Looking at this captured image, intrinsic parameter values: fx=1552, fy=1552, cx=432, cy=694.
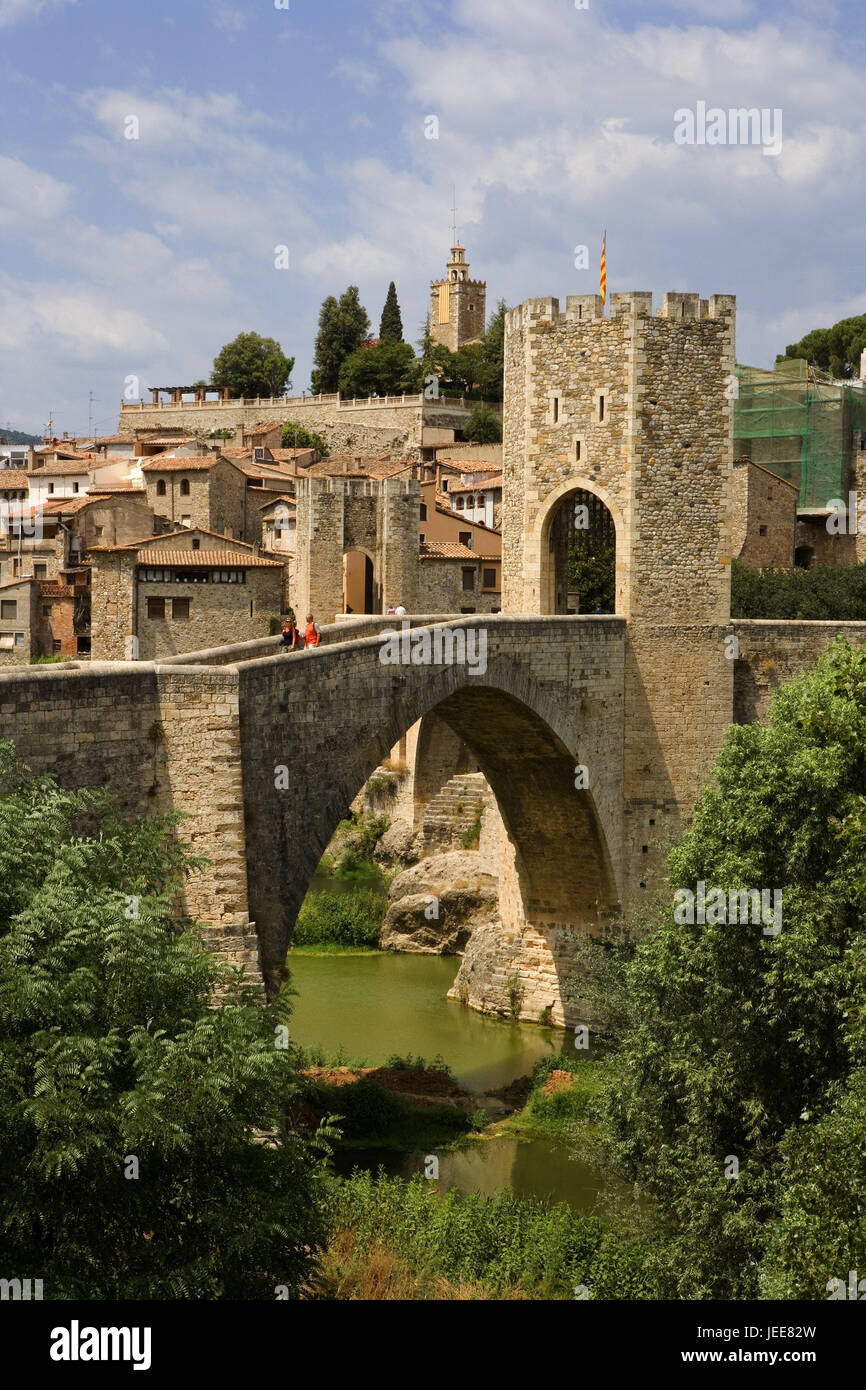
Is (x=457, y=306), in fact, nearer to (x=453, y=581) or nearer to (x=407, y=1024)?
(x=453, y=581)

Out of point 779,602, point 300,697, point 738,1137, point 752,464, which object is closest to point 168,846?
point 300,697

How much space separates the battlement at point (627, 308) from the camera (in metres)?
21.3

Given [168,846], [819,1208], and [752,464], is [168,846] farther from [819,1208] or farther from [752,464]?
[752,464]

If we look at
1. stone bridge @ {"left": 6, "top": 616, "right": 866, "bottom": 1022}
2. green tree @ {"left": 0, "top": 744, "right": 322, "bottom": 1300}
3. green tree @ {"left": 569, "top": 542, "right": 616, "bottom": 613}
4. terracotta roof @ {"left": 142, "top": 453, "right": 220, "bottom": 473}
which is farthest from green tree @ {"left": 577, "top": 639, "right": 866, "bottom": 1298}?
terracotta roof @ {"left": 142, "top": 453, "right": 220, "bottom": 473}

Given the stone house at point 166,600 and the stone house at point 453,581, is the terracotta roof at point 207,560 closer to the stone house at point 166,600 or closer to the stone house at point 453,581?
the stone house at point 166,600

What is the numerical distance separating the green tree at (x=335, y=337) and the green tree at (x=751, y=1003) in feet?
219

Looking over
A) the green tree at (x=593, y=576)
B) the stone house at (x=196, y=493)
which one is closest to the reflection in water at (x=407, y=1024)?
the green tree at (x=593, y=576)

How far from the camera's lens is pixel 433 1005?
24391mm

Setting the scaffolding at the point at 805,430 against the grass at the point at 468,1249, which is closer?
the grass at the point at 468,1249

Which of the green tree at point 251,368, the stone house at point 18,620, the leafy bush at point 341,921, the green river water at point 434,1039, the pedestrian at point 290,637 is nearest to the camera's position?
the green river water at point 434,1039

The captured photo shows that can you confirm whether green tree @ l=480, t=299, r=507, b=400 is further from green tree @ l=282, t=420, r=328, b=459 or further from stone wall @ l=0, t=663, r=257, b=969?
stone wall @ l=0, t=663, r=257, b=969

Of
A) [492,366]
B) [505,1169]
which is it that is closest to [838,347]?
[492,366]

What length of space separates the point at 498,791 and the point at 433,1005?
3770 millimetres
